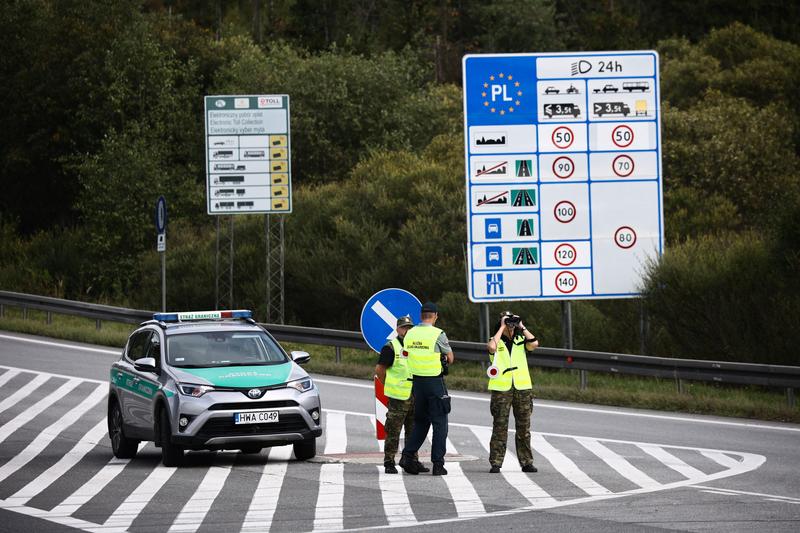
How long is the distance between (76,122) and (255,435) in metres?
42.5

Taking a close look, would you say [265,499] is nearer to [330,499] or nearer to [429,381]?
[330,499]

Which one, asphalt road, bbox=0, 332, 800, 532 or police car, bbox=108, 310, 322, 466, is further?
police car, bbox=108, 310, 322, 466

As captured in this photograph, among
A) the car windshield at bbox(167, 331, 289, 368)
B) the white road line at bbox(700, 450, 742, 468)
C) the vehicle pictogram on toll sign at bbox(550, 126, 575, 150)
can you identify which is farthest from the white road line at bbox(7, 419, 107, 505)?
the vehicle pictogram on toll sign at bbox(550, 126, 575, 150)

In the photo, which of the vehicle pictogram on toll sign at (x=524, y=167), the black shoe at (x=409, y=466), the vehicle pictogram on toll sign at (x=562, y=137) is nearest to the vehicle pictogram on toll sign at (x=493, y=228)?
the vehicle pictogram on toll sign at (x=524, y=167)

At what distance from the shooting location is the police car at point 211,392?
625 inches

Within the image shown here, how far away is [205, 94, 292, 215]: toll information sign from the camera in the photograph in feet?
124

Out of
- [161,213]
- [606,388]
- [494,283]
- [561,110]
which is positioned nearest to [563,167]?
[561,110]

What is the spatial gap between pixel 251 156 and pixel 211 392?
73.9ft

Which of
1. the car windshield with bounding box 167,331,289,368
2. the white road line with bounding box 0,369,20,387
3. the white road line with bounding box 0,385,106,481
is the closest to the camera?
the white road line with bounding box 0,385,106,481

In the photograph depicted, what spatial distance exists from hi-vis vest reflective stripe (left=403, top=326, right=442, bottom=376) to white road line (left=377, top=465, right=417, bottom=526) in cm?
113

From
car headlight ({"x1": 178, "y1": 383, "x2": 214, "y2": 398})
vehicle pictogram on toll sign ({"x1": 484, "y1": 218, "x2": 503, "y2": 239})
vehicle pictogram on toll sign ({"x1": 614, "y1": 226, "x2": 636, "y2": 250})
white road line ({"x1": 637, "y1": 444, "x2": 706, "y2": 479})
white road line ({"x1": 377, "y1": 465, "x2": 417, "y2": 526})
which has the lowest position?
white road line ({"x1": 637, "y1": 444, "x2": 706, "y2": 479})

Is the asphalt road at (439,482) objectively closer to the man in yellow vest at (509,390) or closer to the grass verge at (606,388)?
the man in yellow vest at (509,390)

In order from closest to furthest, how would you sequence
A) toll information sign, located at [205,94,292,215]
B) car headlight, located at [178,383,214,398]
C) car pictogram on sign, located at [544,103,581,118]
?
car headlight, located at [178,383,214,398] → car pictogram on sign, located at [544,103,581,118] → toll information sign, located at [205,94,292,215]

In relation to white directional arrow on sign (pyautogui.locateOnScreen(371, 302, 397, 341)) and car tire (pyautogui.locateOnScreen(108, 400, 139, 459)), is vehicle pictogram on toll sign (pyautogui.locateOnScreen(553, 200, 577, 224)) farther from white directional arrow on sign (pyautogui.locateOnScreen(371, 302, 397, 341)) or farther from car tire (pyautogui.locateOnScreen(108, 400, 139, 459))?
car tire (pyautogui.locateOnScreen(108, 400, 139, 459))
